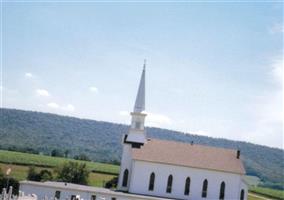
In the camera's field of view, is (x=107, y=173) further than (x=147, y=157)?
Yes

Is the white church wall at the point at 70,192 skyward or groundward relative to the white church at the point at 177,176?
Answer: groundward

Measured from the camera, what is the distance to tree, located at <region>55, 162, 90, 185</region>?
7894 centimetres

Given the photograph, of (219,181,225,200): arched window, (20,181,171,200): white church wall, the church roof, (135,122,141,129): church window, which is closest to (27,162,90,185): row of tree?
the church roof

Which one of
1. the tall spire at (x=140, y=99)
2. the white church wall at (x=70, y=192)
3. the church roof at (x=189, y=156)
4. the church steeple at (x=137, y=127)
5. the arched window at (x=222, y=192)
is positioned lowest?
the white church wall at (x=70, y=192)

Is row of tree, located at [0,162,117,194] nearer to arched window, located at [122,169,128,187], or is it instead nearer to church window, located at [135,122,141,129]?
arched window, located at [122,169,128,187]

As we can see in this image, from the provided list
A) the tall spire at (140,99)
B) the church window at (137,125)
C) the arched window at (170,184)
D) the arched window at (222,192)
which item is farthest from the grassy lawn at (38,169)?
the arched window at (222,192)

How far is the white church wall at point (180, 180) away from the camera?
201 feet

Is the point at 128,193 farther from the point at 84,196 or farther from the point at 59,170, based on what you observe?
the point at 59,170

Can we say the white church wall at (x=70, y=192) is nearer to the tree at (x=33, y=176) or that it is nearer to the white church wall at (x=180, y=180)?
the white church wall at (x=180, y=180)

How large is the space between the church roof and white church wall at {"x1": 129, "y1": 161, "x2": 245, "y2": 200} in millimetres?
592

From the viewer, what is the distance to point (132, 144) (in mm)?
64375

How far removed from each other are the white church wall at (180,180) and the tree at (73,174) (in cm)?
2013

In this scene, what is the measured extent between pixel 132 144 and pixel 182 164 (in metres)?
6.82

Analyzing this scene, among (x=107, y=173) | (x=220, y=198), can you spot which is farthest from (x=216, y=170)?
(x=107, y=173)
